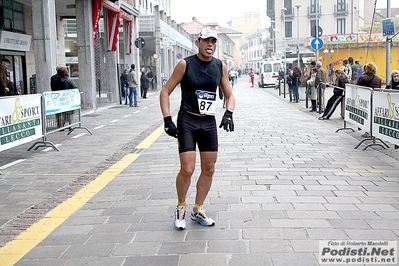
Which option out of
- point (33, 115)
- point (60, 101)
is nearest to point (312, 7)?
point (60, 101)

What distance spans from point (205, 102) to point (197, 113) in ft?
0.43

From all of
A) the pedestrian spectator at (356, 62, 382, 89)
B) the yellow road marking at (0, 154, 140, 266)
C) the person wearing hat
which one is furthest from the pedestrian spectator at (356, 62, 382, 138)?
the person wearing hat

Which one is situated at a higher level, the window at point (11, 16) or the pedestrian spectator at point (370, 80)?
the window at point (11, 16)

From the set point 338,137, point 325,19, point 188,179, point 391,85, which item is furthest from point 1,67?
point 325,19

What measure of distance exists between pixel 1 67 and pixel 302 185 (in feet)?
37.8

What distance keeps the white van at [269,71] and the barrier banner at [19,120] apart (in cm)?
3504

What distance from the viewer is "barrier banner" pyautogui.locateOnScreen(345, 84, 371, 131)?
33.9ft

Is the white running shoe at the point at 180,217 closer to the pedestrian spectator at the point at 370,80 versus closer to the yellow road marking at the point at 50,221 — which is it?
the yellow road marking at the point at 50,221

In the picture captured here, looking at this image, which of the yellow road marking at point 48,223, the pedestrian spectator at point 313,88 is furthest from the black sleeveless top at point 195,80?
the pedestrian spectator at point 313,88

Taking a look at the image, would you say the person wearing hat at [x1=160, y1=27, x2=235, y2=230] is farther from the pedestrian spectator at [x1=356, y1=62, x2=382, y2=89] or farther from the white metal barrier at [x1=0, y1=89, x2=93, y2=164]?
the pedestrian spectator at [x1=356, y1=62, x2=382, y2=89]

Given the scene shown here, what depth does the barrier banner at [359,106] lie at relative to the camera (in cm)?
1032

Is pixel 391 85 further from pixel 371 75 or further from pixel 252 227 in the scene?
pixel 252 227

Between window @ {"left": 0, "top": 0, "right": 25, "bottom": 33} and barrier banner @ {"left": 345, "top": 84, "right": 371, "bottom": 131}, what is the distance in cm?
1323

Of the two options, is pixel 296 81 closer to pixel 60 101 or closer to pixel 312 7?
pixel 60 101
